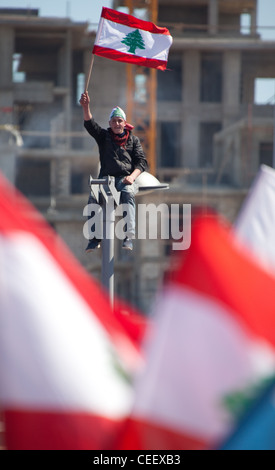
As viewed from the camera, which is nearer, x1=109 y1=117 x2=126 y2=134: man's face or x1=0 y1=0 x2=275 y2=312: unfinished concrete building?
x1=109 y1=117 x2=126 y2=134: man's face

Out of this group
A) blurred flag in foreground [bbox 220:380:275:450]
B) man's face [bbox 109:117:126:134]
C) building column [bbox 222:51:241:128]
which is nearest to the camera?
blurred flag in foreground [bbox 220:380:275:450]

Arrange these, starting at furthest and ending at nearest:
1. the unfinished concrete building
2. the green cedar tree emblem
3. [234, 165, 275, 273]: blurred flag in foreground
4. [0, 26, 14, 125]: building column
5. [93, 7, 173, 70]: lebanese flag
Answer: [0, 26, 14, 125]: building column → the unfinished concrete building → the green cedar tree emblem → [93, 7, 173, 70]: lebanese flag → [234, 165, 275, 273]: blurred flag in foreground

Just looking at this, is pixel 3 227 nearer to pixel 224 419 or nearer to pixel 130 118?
pixel 224 419

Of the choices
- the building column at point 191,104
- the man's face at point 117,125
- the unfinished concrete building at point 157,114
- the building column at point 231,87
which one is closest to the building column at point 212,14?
the unfinished concrete building at point 157,114

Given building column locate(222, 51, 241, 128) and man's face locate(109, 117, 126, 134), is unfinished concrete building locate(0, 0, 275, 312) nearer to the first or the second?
building column locate(222, 51, 241, 128)

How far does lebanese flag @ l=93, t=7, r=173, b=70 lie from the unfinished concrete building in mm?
29011

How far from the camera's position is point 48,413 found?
2670 millimetres

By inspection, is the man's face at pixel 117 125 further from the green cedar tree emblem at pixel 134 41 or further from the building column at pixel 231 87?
the building column at pixel 231 87

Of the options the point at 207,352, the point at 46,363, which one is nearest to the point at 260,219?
the point at 207,352

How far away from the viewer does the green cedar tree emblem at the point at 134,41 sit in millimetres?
11953

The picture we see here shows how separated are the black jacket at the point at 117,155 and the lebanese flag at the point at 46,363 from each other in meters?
7.01

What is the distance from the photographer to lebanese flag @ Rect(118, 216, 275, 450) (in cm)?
251

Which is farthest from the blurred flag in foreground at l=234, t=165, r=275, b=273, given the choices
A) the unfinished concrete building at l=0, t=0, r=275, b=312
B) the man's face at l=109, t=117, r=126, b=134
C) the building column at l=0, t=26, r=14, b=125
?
the building column at l=0, t=26, r=14, b=125

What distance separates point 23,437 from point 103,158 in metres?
7.35
